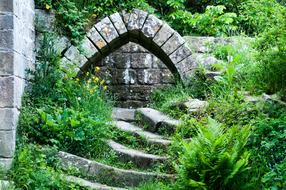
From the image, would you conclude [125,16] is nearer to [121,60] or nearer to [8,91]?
[121,60]

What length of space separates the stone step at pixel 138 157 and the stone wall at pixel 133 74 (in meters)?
4.01

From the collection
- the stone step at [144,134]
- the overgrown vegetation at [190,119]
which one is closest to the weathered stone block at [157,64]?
the overgrown vegetation at [190,119]

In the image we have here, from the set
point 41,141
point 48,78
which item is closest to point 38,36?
point 48,78

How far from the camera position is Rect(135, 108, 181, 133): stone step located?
7058 millimetres

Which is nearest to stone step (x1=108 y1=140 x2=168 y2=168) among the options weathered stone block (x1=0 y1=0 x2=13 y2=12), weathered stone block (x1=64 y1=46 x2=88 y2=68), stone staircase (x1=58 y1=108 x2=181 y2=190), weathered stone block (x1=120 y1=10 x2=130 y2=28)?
stone staircase (x1=58 y1=108 x2=181 y2=190)

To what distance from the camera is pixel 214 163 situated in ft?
15.8

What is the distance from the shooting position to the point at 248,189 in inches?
186

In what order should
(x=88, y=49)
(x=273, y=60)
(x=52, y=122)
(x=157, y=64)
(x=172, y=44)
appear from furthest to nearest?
(x=157, y=64)
(x=172, y=44)
(x=88, y=49)
(x=273, y=60)
(x=52, y=122)

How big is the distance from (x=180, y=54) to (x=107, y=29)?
1.53m

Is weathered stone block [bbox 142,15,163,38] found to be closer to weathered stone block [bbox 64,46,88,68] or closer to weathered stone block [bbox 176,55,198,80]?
weathered stone block [bbox 176,55,198,80]

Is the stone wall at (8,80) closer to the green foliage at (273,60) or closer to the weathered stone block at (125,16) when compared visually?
the weathered stone block at (125,16)

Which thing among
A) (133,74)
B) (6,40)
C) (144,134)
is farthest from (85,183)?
(133,74)

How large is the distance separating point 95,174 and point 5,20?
227 cm

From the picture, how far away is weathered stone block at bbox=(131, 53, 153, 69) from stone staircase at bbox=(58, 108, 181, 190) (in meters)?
3.23
